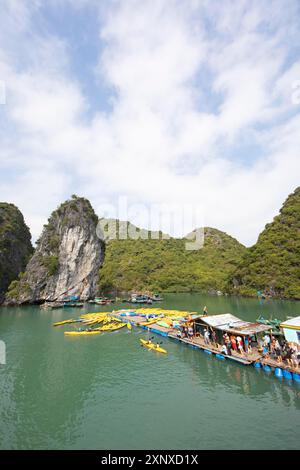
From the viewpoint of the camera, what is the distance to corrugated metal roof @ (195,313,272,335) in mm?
23750

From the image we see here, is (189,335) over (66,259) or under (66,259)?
under

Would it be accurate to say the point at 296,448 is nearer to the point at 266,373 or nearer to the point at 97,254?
the point at 266,373

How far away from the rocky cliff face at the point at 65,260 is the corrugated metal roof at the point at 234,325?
182ft

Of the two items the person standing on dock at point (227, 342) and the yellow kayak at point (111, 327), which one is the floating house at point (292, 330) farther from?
the yellow kayak at point (111, 327)

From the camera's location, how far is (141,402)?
16.4 m

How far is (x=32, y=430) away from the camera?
1398 centimetres

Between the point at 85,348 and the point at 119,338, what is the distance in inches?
206

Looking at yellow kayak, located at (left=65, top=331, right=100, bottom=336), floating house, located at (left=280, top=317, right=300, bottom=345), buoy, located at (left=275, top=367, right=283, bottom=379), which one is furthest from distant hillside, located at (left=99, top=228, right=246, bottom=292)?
buoy, located at (left=275, top=367, right=283, bottom=379)

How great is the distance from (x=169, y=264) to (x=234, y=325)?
93357 millimetres

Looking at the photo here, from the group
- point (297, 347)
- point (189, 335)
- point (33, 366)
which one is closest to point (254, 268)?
point (189, 335)

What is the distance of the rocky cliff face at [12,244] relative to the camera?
73.1 metres

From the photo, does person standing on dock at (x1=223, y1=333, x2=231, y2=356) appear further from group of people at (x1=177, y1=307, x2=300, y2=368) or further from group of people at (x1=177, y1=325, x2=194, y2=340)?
group of people at (x1=177, y1=325, x2=194, y2=340)

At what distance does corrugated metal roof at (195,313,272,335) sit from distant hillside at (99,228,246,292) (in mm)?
60534

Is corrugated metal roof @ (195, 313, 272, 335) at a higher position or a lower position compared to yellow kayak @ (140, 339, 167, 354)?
higher
